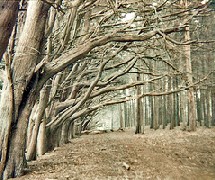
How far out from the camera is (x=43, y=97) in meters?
9.01

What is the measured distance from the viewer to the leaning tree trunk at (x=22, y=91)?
6.12 metres

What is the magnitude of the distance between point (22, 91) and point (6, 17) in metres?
3.00

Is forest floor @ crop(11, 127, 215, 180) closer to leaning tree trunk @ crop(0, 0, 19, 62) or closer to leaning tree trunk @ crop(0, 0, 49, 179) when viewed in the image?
leaning tree trunk @ crop(0, 0, 49, 179)

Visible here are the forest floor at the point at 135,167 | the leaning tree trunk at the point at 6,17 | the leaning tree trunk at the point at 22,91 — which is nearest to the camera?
the leaning tree trunk at the point at 6,17

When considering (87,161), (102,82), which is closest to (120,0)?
(102,82)

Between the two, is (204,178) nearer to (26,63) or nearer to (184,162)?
(184,162)

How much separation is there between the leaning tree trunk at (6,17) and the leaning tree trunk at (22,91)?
251 centimetres

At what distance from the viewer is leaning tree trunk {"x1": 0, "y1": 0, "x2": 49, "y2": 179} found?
6125 mm

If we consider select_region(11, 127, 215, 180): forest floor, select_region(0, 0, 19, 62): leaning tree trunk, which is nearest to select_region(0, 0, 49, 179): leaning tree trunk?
select_region(11, 127, 215, 180): forest floor

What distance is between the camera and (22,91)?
6266 millimetres

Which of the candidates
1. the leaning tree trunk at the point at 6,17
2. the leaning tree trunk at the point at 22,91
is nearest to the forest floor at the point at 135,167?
the leaning tree trunk at the point at 22,91

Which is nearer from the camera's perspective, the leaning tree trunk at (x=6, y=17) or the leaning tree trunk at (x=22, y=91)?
the leaning tree trunk at (x=6, y=17)

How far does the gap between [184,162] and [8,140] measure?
517 centimetres

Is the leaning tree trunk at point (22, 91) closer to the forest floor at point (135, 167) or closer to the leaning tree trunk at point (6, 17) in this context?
the forest floor at point (135, 167)
